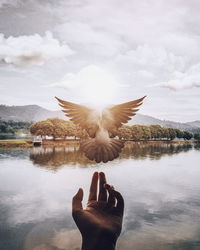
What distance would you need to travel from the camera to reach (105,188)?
469 centimetres

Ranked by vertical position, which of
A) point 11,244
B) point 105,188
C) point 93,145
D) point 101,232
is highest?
point 93,145

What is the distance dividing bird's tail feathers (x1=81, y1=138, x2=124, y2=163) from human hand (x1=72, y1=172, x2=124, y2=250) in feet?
1.83

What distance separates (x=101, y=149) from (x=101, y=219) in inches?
60.6

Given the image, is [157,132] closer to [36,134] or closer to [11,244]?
[36,134]

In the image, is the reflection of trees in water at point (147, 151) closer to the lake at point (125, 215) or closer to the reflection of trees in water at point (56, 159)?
the reflection of trees in water at point (56, 159)

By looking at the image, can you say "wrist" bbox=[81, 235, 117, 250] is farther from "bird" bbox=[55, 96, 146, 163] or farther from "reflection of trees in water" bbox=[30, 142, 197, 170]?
"reflection of trees in water" bbox=[30, 142, 197, 170]

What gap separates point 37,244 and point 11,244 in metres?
2.33

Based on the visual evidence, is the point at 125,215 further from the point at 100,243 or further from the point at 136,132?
the point at 136,132

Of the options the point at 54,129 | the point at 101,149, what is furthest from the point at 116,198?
the point at 54,129

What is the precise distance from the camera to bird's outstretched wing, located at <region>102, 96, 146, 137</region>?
20.1 feet

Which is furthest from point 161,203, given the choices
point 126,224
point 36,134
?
point 36,134

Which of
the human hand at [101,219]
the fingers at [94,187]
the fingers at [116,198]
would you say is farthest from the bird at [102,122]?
the fingers at [116,198]

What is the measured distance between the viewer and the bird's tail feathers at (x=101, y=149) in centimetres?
530

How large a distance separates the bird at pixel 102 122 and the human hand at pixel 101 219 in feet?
2.66
